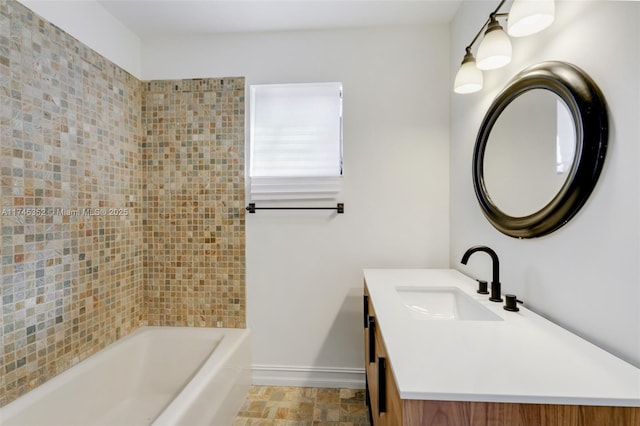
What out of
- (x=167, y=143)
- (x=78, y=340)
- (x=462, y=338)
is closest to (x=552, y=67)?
(x=462, y=338)

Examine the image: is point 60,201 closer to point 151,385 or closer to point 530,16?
point 151,385

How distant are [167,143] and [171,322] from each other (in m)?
1.32

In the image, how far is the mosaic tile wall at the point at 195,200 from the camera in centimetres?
208

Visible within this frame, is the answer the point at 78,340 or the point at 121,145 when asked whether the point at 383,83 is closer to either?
the point at 121,145

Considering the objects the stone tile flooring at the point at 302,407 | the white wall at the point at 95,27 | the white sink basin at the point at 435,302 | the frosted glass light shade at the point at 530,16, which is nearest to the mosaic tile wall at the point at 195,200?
the white wall at the point at 95,27

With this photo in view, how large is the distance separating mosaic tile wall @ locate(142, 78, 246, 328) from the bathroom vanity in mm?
1417

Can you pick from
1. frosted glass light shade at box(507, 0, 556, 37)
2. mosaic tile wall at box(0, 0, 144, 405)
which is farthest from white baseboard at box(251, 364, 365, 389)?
frosted glass light shade at box(507, 0, 556, 37)

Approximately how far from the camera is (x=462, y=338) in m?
0.88

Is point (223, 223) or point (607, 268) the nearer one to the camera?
point (607, 268)

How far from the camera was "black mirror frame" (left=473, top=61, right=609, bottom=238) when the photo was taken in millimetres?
844

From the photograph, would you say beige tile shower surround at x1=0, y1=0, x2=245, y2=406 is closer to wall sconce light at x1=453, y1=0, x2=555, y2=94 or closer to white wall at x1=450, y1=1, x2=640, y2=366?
wall sconce light at x1=453, y1=0, x2=555, y2=94

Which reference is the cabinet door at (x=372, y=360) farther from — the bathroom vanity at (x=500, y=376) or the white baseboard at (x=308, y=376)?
the white baseboard at (x=308, y=376)

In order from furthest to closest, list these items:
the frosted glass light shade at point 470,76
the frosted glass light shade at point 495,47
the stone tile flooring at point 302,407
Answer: the stone tile flooring at point 302,407, the frosted glass light shade at point 470,76, the frosted glass light shade at point 495,47

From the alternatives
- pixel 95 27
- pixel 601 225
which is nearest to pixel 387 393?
pixel 601 225
